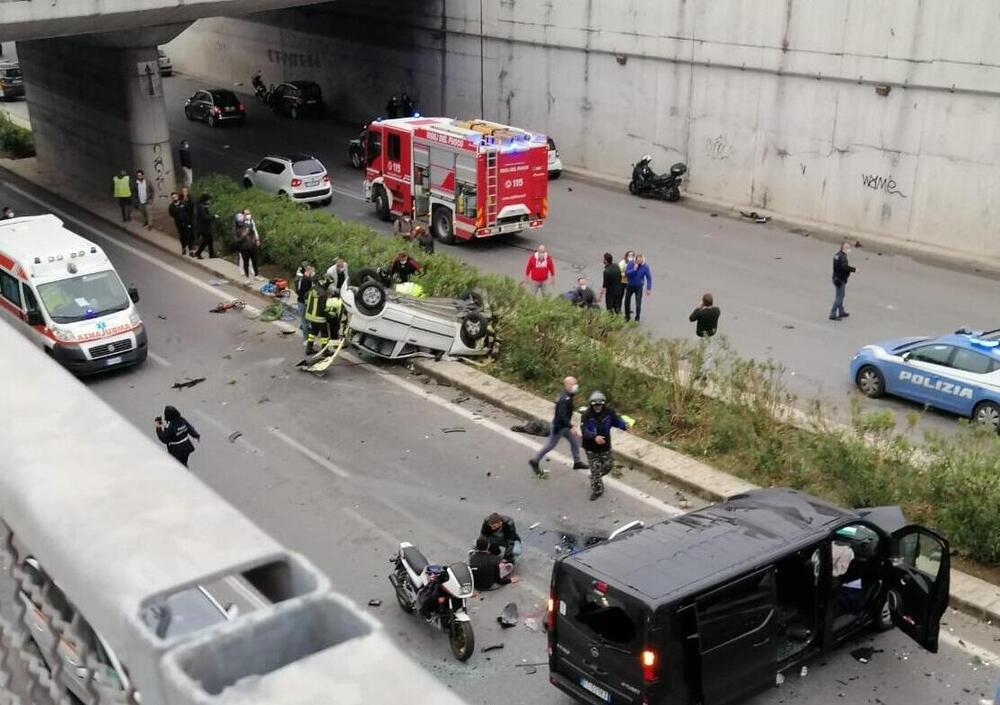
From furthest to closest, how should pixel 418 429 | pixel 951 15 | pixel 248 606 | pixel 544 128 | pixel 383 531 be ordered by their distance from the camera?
pixel 544 128 < pixel 951 15 < pixel 418 429 < pixel 383 531 < pixel 248 606

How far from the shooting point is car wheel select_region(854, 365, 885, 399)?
1698 cm

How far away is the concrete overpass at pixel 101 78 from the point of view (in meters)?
22.6

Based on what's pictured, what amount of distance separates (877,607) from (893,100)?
18.4 metres

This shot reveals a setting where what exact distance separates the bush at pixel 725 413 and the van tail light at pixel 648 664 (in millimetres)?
4652

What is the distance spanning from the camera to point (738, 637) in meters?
8.58

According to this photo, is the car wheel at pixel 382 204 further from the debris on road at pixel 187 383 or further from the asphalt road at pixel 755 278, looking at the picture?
the debris on road at pixel 187 383

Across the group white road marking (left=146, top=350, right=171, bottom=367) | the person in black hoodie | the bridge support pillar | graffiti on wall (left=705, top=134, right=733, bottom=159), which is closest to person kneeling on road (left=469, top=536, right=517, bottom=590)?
A: the person in black hoodie

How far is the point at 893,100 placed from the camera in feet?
83.5

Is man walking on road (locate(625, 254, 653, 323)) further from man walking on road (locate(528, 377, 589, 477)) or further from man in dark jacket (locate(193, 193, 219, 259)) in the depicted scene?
man in dark jacket (locate(193, 193, 219, 259))

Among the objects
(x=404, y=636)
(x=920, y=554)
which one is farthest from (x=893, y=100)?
(x=404, y=636)

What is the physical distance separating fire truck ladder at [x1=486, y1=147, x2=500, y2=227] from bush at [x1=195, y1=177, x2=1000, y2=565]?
14.7ft

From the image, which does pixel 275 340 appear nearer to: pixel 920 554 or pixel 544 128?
pixel 920 554

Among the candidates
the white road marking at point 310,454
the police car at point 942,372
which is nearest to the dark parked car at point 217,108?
the white road marking at point 310,454

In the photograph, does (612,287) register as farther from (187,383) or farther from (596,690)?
(596,690)
